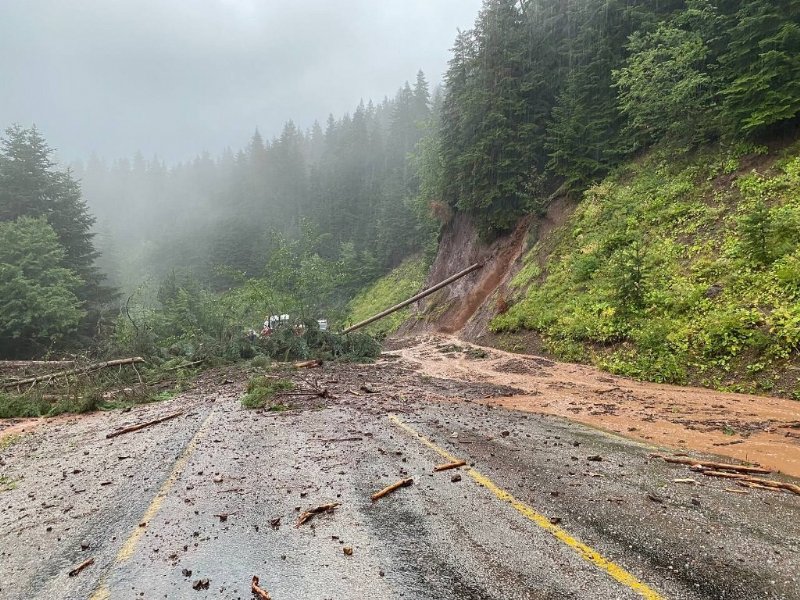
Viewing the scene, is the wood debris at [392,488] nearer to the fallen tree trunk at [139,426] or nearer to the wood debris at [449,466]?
the wood debris at [449,466]

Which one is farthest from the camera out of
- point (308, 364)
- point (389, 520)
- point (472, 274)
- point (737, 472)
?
point (472, 274)

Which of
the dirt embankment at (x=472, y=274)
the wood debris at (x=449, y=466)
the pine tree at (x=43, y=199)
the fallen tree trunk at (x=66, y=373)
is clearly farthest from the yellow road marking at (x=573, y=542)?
the pine tree at (x=43, y=199)

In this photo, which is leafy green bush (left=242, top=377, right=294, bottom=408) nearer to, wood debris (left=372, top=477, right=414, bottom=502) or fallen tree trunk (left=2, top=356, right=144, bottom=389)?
wood debris (left=372, top=477, right=414, bottom=502)

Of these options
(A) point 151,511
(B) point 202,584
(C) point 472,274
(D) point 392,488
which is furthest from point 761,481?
(C) point 472,274

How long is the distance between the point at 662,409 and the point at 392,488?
6605mm

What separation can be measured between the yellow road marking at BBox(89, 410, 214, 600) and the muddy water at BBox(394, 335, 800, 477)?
635 centimetres

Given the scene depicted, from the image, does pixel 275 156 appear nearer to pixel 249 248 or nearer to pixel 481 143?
pixel 249 248

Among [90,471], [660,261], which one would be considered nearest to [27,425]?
[90,471]

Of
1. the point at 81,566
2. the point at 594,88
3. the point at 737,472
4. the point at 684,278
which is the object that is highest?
the point at 594,88

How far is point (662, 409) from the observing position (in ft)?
28.8

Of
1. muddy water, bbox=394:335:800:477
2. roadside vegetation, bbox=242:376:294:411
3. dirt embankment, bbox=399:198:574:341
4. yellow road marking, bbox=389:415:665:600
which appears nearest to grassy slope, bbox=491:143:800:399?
muddy water, bbox=394:335:800:477

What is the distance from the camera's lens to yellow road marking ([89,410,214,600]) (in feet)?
10.8

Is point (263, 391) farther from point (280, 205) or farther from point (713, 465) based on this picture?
point (280, 205)

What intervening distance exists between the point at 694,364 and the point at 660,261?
5.55 meters
